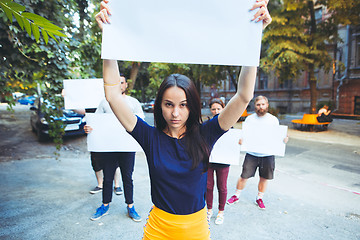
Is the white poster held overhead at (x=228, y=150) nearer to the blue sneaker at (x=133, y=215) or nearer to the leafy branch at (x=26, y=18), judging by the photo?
the blue sneaker at (x=133, y=215)

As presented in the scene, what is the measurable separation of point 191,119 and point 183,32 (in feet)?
1.76

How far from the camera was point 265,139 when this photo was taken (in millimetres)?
3398

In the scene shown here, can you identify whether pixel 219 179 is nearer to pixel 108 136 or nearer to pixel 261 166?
pixel 261 166

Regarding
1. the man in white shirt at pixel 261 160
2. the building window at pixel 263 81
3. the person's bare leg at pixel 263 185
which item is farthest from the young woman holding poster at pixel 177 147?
the building window at pixel 263 81

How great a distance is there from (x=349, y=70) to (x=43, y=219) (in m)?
21.2

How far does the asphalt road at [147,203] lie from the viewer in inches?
114

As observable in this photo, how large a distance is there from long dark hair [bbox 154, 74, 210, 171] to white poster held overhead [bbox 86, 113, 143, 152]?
1778 mm

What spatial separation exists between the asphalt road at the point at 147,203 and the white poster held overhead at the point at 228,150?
0.87m

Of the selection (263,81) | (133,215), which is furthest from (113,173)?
(263,81)

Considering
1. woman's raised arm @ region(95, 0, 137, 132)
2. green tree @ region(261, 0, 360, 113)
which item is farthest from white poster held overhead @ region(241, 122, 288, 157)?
green tree @ region(261, 0, 360, 113)

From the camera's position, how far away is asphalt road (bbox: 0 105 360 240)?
114 inches

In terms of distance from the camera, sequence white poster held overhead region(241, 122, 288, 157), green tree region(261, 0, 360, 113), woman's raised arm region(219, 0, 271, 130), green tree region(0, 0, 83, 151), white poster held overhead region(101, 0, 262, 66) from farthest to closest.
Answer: green tree region(261, 0, 360, 113)
white poster held overhead region(241, 122, 288, 157)
green tree region(0, 0, 83, 151)
woman's raised arm region(219, 0, 271, 130)
white poster held overhead region(101, 0, 262, 66)

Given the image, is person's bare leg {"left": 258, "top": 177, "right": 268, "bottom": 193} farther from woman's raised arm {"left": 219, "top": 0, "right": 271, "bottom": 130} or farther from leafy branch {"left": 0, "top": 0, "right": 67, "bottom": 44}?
leafy branch {"left": 0, "top": 0, "right": 67, "bottom": 44}

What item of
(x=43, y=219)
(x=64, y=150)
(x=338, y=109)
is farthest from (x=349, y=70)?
(x=43, y=219)
